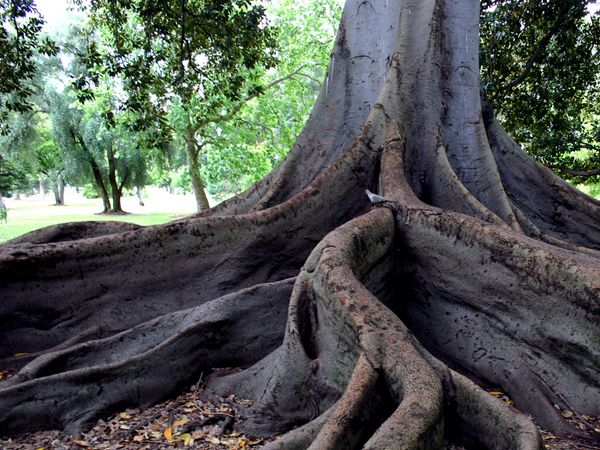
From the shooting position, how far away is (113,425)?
322 cm

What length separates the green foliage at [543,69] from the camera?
9.20 m

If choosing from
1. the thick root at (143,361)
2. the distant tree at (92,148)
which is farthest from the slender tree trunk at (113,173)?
the thick root at (143,361)

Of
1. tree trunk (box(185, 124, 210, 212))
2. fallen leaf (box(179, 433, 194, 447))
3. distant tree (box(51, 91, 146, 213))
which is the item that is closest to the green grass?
distant tree (box(51, 91, 146, 213))

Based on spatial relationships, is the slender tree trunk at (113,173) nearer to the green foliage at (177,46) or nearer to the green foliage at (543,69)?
the green foliage at (177,46)

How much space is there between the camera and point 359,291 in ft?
9.14

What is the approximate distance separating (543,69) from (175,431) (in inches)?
381

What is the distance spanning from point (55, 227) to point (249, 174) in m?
15.5

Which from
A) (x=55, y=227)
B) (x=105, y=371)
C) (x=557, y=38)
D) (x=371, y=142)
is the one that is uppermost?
(x=557, y=38)

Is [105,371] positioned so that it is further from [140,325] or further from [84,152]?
[84,152]

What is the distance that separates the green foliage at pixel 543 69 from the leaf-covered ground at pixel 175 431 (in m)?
8.05

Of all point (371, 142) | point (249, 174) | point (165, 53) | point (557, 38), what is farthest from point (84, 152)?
point (371, 142)

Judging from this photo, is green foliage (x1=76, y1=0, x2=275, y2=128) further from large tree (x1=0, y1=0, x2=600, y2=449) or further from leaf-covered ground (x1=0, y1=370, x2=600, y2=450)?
leaf-covered ground (x1=0, y1=370, x2=600, y2=450)

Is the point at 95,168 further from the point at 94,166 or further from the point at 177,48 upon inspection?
the point at 177,48

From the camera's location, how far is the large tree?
2.52 metres
